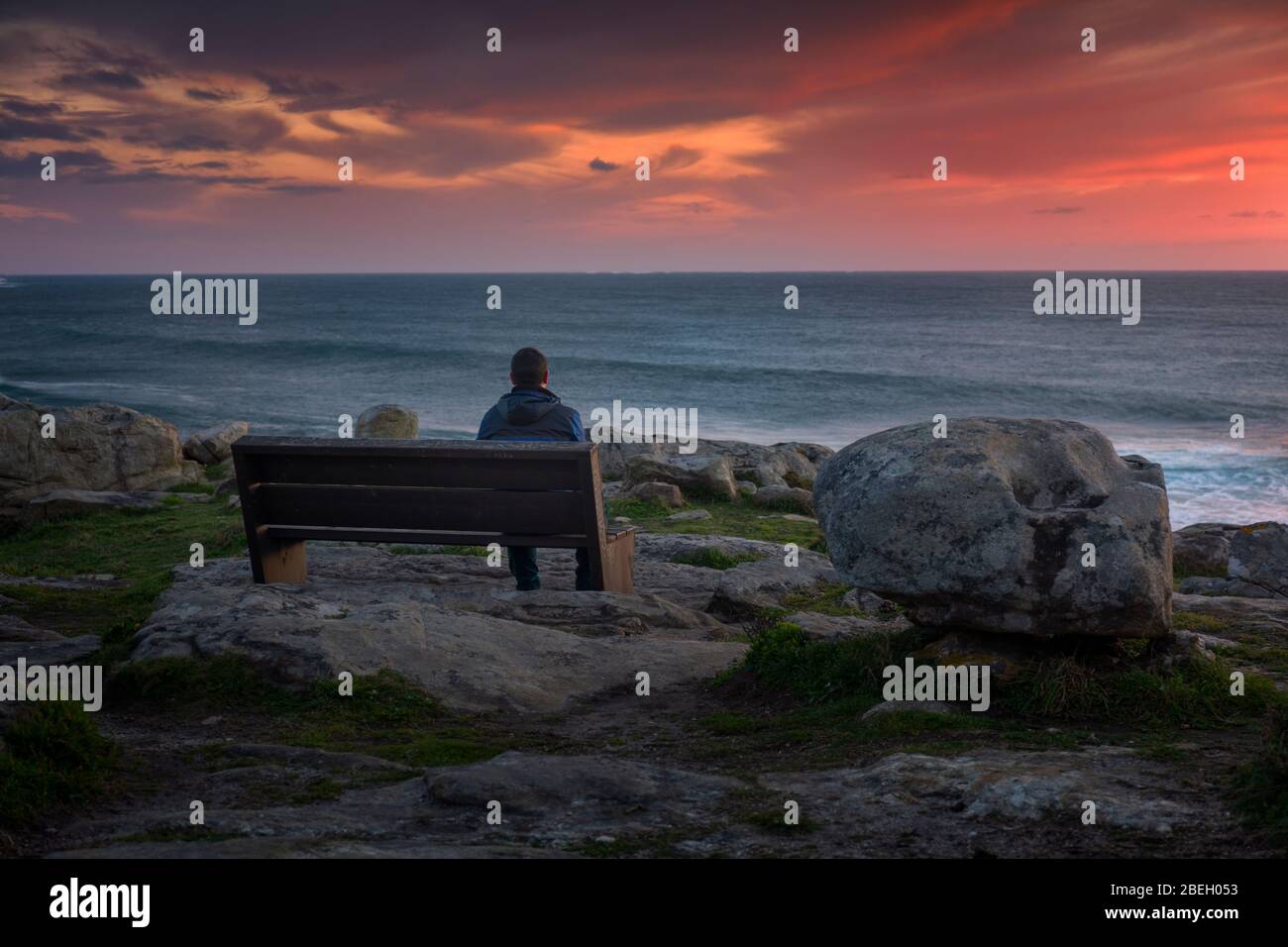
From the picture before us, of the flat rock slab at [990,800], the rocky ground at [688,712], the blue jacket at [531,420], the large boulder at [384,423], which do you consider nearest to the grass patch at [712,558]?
the rocky ground at [688,712]

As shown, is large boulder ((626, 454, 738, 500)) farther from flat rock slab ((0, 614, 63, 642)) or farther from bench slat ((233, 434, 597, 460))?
flat rock slab ((0, 614, 63, 642))

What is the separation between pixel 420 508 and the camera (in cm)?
772

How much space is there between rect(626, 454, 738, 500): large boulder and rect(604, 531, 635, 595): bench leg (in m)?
7.77

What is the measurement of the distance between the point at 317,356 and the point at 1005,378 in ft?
122

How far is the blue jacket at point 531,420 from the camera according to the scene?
27.8 ft

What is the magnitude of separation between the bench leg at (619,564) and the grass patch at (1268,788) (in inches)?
177

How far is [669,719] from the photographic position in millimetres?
5906

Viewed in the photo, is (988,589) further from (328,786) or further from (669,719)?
(328,786)

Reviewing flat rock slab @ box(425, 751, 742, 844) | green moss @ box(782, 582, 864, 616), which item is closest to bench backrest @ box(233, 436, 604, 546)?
green moss @ box(782, 582, 864, 616)

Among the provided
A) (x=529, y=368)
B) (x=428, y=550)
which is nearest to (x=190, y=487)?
(x=428, y=550)

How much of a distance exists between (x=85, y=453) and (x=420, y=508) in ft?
36.5

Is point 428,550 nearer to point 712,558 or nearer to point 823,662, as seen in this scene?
point 712,558

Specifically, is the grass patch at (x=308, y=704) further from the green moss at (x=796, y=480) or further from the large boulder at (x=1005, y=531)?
the green moss at (x=796, y=480)
